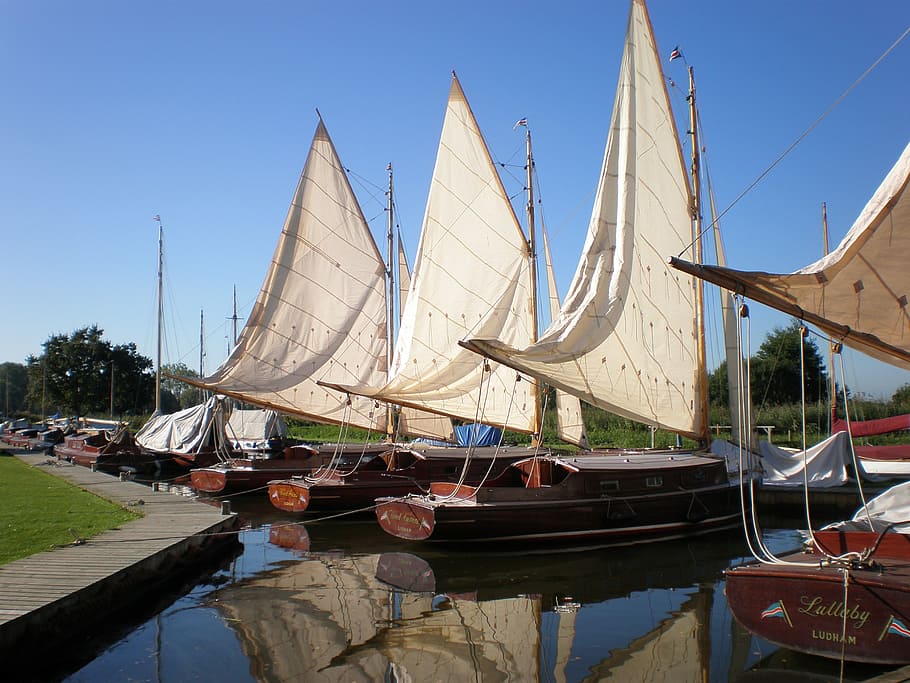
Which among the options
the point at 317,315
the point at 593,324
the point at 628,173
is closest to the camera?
the point at 593,324

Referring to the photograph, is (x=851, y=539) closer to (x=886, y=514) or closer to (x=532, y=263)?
(x=886, y=514)

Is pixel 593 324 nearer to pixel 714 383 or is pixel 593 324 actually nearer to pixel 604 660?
pixel 604 660

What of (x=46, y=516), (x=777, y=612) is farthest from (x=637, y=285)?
(x=46, y=516)

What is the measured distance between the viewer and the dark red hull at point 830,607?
7.48 meters

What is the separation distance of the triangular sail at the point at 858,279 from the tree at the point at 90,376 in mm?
65666

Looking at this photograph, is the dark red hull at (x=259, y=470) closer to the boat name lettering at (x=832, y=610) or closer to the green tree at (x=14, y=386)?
the boat name lettering at (x=832, y=610)

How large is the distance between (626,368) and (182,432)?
25.3 meters

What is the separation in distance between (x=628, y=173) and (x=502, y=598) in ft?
35.9

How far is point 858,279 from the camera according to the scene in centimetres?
870

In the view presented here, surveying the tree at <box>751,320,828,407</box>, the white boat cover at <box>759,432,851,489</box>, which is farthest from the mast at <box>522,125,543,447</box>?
the tree at <box>751,320,828,407</box>

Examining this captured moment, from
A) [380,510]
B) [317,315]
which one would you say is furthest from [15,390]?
[380,510]

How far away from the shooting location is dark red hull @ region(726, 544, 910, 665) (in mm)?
7484

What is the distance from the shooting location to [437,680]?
845cm

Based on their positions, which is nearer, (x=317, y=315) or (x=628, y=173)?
(x=628, y=173)
